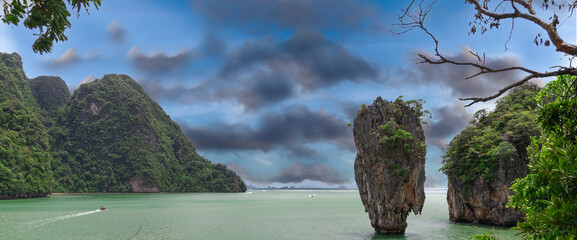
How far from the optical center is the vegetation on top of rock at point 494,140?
1208 inches

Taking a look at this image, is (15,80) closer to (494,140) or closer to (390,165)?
(390,165)

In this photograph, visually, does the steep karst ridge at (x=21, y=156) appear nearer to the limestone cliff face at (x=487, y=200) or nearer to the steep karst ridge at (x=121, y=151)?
the steep karst ridge at (x=121, y=151)

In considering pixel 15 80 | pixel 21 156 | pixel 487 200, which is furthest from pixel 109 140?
pixel 487 200

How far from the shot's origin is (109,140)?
156875mm

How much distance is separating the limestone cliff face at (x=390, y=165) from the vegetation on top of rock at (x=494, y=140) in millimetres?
7981

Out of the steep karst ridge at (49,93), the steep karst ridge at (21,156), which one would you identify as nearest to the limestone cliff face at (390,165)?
the steep karst ridge at (21,156)

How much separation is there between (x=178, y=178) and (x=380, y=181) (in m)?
156

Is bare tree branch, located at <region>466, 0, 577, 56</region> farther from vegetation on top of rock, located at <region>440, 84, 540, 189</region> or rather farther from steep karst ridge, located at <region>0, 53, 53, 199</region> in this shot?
steep karst ridge, located at <region>0, 53, 53, 199</region>

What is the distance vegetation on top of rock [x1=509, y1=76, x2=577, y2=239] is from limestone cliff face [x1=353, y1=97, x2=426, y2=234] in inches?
799

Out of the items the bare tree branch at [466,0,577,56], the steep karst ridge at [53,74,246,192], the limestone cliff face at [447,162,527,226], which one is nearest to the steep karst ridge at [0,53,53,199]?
the steep karst ridge at [53,74,246,192]

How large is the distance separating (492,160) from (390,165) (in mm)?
12047

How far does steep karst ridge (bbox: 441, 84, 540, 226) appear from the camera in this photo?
1201 inches

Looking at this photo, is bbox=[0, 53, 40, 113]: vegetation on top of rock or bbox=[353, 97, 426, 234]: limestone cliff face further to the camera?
bbox=[0, 53, 40, 113]: vegetation on top of rock

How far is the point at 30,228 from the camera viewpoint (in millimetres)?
34531
